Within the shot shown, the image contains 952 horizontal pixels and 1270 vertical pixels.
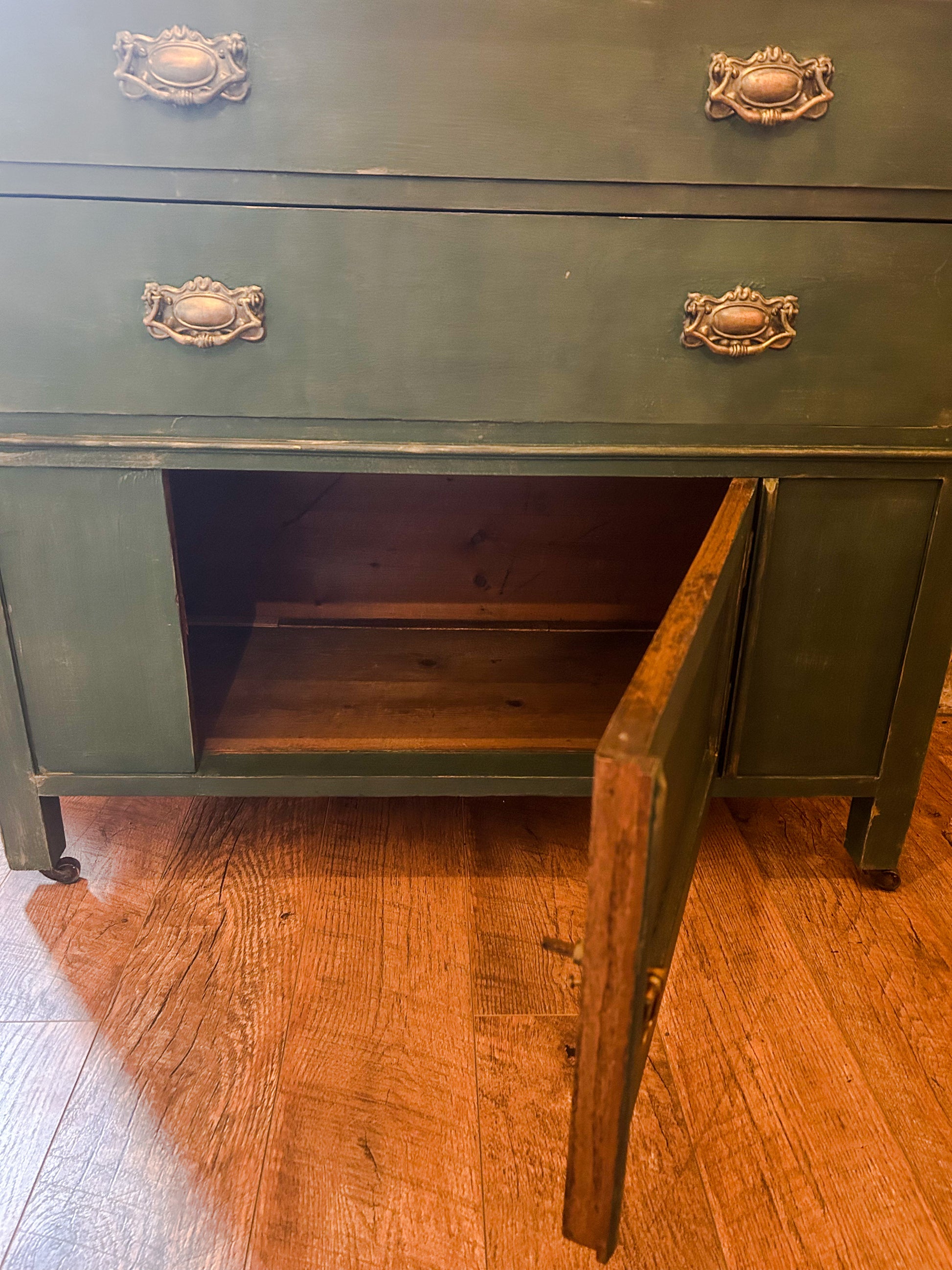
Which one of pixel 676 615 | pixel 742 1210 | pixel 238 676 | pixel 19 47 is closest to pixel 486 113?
pixel 19 47

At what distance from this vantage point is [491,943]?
1.05 metres

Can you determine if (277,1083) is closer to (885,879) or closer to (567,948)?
(567,948)

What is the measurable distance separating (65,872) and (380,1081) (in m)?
0.51

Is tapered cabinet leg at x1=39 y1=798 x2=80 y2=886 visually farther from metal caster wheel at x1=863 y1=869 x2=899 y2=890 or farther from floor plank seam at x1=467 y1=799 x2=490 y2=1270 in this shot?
metal caster wheel at x1=863 y1=869 x2=899 y2=890

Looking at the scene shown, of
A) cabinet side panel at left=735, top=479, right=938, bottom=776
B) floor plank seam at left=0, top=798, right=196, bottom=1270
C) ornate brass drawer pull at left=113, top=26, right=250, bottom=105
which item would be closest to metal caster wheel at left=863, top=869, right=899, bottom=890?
cabinet side panel at left=735, top=479, right=938, bottom=776

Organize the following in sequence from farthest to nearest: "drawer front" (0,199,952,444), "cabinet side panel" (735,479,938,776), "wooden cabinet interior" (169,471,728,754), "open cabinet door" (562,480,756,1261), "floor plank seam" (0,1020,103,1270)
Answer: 1. "wooden cabinet interior" (169,471,728,754)
2. "cabinet side panel" (735,479,938,776)
3. "drawer front" (0,199,952,444)
4. "floor plank seam" (0,1020,103,1270)
5. "open cabinet door" (562,480,756,1261)

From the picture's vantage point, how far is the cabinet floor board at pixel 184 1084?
0.73 meters

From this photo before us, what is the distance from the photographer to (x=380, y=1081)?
0.86 m

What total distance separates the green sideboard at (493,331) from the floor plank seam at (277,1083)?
152mm

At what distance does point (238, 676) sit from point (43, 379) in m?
0.51

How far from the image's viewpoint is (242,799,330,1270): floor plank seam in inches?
28.4

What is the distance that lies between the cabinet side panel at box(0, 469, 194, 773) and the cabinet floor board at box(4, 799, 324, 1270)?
0.63 ft

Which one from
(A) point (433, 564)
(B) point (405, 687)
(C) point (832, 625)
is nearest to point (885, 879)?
(C) point (832, 625)

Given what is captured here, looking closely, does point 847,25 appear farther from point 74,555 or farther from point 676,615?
point 74,555
